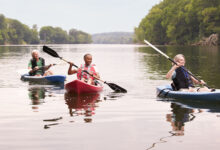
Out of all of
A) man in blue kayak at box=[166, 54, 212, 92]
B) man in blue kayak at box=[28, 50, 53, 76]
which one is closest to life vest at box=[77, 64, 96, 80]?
man in blue kayak at box=[166, 54, 212, 92]

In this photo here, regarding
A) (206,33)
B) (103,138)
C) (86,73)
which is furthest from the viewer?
(206,33)

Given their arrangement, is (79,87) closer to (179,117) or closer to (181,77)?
(181,77)

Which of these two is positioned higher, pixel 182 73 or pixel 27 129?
pixel 182 73

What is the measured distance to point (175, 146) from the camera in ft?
18.9

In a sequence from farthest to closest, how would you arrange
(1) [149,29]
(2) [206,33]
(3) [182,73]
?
(1) [149,29] → (2) [206,33] → (3) [182,73]

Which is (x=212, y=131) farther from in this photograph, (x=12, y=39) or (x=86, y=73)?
(x=12, y=39)

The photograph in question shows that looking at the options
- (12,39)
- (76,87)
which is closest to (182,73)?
(76,87)

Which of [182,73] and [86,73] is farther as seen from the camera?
[86,73]

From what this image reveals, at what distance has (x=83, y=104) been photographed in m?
9.86

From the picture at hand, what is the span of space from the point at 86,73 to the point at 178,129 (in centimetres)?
591

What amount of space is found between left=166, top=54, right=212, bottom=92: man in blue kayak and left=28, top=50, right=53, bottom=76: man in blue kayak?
6.03 meters

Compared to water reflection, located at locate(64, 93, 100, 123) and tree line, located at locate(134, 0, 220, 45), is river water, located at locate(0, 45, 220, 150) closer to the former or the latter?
water reflection, located at locate(64, 93, 100, 123)

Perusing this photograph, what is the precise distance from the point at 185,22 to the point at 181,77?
94.4 m

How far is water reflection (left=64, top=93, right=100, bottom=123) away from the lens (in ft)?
27.6
